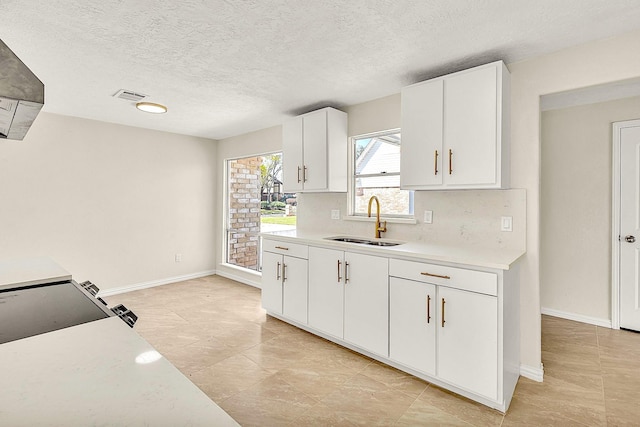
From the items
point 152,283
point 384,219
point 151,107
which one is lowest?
point 152,283

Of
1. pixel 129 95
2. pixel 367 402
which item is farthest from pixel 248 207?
pixel 367 402

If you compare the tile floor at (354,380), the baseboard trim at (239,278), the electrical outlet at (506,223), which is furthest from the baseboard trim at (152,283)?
the electrical outlet at (506,223)

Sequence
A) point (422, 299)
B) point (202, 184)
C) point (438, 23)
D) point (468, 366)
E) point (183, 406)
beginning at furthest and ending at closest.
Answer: point (202, 184) → point (422, 299) → point (468, 366) → point (438, 23) → point (183, 406)

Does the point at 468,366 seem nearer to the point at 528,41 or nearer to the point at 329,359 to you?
the point at 329,359

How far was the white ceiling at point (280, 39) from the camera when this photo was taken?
1758 mm

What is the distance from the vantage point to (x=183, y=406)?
62 centimetres

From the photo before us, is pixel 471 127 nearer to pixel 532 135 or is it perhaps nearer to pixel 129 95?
pixel 532 135

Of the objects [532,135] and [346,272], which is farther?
[346,272]

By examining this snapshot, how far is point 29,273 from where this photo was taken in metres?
1.76

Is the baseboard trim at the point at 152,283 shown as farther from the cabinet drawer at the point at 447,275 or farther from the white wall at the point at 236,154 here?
the cabinet drawer at the point at 447,275

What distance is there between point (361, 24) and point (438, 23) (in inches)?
18.1

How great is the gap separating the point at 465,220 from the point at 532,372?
1.21 metres

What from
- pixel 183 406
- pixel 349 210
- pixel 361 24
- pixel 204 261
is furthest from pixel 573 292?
pixel 204 261

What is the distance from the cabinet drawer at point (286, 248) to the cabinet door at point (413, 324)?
3.20ft
